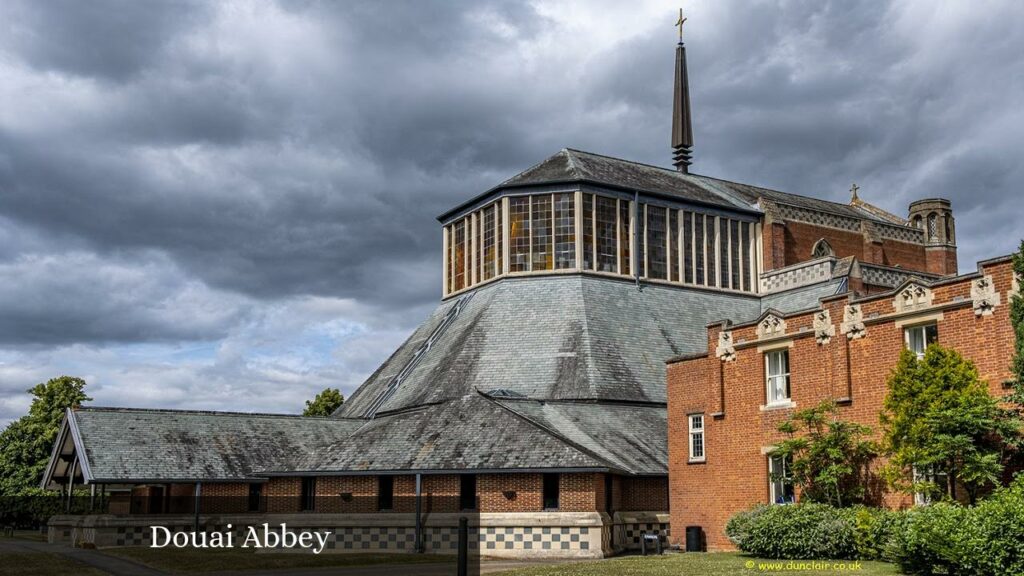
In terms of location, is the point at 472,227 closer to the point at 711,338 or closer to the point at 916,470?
the point at 711,338

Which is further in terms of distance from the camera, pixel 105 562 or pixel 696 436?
pixel 696 436

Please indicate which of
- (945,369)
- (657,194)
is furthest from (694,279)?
(945,369)

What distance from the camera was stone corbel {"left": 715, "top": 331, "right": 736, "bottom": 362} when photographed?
3100 centimetres

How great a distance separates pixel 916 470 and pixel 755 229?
31346mm

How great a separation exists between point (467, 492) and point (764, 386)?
32.3 feet

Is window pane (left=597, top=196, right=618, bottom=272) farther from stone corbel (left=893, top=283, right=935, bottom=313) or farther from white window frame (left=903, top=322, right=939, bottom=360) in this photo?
white window frame (left=903, top=322, right=939, bottom=360)

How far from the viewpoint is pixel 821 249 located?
56.4 m

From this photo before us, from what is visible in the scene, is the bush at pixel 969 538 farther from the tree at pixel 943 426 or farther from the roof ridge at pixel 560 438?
the roof ridge at pixel 560 438

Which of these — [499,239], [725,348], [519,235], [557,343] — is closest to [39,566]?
[725,348]

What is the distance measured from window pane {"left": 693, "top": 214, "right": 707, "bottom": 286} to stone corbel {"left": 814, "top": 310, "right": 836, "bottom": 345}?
23902 millimetres

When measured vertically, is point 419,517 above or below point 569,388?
below

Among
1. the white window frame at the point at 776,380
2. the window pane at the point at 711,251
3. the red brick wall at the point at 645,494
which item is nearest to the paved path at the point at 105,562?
the red brick wall at the point at 645,494

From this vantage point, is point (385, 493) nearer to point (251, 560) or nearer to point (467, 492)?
point (467, 492)

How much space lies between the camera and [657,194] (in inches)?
2012
